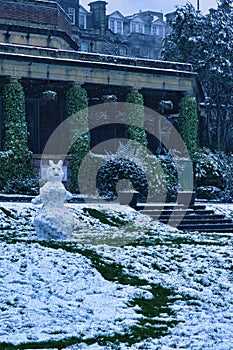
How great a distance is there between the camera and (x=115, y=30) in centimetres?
7356

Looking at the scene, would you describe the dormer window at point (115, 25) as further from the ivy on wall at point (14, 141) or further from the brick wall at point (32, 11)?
the ivy on wall at point (14, 141)

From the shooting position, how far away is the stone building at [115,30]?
61.5 metres

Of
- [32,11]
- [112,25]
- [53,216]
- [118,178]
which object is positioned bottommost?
[53,216]

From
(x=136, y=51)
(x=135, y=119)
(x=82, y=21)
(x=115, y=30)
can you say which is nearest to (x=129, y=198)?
(x=135, y=119)

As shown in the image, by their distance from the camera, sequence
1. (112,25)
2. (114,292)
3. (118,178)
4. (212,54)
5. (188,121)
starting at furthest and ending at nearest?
(112,25), (212,54), (188,121), (118,178), (114,292)

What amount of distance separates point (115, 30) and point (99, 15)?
6.96 metres

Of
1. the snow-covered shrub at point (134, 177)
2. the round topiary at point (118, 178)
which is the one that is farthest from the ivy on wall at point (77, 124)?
the round topiary at point (118, 178)

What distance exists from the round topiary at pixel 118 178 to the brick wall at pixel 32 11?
12.0 meters

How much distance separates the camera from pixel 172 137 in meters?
30.5

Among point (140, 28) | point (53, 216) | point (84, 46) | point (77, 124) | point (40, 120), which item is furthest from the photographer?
point (140, 28)

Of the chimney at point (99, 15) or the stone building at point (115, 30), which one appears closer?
the stone building at point (115, 30)

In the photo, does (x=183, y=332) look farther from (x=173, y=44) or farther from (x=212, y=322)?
(x=173, y=44)

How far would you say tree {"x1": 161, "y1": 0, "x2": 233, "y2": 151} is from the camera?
119ft

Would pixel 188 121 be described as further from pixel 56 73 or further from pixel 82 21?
pixel 82 21
